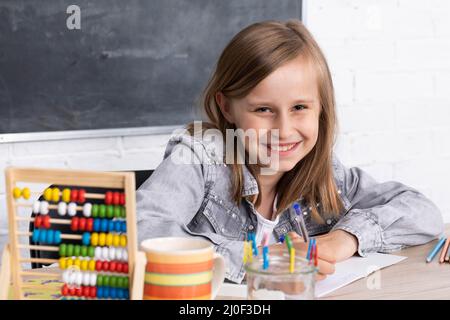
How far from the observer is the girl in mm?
1359

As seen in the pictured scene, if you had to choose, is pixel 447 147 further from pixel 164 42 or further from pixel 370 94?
pixel 164 42

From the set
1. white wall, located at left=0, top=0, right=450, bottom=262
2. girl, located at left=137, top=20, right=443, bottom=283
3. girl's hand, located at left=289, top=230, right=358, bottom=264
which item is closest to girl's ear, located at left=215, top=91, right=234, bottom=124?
girl, located at left=137, top=20, right=443, bottom=283

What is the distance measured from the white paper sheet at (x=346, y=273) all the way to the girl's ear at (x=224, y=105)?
1.35ft

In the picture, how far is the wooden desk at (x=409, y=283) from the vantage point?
3.42 feet

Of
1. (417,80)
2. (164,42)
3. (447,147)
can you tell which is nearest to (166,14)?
(164,42)

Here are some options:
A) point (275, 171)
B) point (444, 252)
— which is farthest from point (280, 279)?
point (275, 171)

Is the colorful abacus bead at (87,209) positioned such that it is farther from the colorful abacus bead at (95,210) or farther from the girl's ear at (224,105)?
the girl's ear at (224,105)

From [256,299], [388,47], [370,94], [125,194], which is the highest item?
[388,47]

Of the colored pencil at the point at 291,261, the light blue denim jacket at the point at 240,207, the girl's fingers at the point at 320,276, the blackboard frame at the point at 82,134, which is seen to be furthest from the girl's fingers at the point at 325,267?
the blackboard frame at the point at 82,134

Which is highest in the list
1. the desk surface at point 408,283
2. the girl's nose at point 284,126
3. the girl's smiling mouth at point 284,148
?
the girl's nose at point 284,126

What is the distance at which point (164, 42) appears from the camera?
82.5 inches

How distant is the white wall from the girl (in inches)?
35.6

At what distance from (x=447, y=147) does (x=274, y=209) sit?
1.36 m

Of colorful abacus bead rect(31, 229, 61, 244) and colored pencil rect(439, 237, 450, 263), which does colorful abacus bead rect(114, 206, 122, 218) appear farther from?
colored pencil rect(439, 237, 450, 263)
